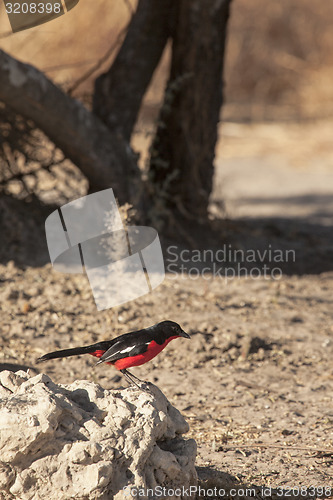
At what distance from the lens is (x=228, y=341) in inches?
172

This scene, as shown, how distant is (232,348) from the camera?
170 inches

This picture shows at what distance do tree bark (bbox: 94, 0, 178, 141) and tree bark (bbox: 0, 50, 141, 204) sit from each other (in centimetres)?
39

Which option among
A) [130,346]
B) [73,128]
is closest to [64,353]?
[130,346]

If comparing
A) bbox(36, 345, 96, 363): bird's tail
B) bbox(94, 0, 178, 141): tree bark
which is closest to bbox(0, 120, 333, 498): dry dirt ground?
bbox(36, 345, 96, 363): bird's tail

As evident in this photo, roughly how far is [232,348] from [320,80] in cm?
1083

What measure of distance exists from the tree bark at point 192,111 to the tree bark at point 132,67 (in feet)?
0.52

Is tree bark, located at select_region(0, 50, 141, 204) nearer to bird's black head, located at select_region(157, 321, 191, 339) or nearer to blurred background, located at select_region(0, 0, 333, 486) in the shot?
blurred background, located at select_region(0, 0, 333, 486)

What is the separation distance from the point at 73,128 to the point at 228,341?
1.94m

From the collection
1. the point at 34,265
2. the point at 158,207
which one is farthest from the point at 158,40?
the point at 34,265

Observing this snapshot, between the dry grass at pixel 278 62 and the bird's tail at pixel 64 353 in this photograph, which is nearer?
the bird's tail at pixel 64 353

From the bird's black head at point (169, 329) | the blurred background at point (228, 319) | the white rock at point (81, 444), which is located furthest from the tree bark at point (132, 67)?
the white rock at point (81, 444)

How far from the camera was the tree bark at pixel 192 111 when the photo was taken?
5625mm

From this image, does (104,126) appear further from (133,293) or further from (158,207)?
(133,293)

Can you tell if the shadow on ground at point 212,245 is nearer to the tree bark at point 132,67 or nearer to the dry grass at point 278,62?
the tree bark at point 132,67
